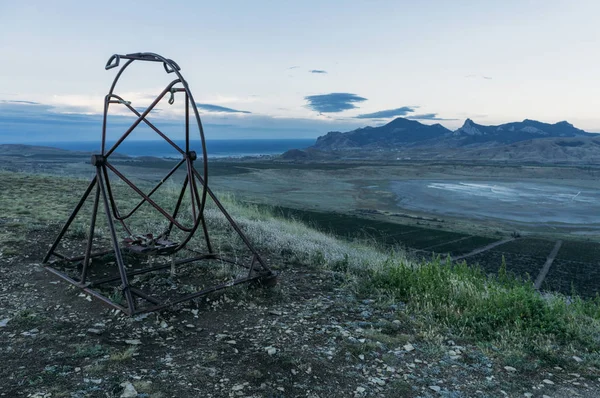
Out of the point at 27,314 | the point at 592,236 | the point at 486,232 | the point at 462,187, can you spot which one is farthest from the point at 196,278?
the point at 462,187

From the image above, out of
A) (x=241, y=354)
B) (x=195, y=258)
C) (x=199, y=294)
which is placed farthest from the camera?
(x=195, y=258)

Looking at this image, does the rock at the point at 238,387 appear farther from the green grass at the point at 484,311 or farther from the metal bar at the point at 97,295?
the green grass at the point at 484,311

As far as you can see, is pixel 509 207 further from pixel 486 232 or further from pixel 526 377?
pixel 526 377

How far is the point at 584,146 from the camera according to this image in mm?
148875

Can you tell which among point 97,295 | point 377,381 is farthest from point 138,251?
point 377,381

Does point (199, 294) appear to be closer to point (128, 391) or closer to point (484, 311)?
point (128, 391)

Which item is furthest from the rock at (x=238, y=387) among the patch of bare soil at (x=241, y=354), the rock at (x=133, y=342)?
the rock at (x=133, y=342)

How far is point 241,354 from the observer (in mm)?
4578

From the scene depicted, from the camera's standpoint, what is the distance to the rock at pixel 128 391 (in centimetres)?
364

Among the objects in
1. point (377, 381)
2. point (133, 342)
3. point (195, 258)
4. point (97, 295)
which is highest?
point (195, 258)

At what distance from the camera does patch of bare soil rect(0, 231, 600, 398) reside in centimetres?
392

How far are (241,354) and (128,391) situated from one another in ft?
4.12

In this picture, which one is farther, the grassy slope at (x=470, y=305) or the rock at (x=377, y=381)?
the grassy slope at (x=470, y=305)

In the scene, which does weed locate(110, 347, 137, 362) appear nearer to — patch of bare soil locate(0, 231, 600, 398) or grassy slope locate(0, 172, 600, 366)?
patch of bare soil locate(0, 231, 600, 398)
